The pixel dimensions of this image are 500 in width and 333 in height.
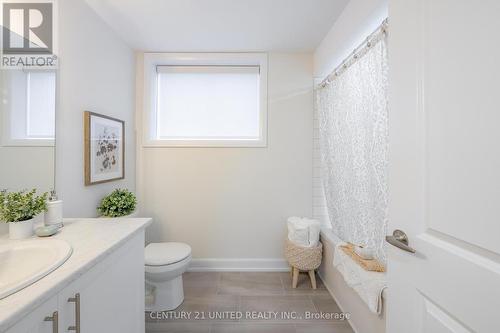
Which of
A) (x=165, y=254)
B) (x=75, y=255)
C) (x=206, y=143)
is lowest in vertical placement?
(x=165, y=254)

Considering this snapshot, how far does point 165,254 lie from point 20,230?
3.10ft

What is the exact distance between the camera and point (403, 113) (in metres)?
0.85

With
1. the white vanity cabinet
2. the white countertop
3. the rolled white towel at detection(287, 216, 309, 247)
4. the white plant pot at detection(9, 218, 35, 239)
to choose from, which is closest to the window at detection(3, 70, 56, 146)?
the white plant pot at detection(9, 218, 35, 239)

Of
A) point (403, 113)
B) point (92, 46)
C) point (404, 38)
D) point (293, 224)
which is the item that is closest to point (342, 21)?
point (404, 38)

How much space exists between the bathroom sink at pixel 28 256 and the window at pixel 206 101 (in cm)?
168

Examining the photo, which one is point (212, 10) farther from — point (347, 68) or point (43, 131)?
point (43, 131)

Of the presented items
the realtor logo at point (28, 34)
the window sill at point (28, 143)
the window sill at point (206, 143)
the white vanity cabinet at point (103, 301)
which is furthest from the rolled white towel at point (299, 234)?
the realtor logo at point (28, 34)

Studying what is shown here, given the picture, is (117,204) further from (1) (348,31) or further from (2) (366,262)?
(1) (348,31)

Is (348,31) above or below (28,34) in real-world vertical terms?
above

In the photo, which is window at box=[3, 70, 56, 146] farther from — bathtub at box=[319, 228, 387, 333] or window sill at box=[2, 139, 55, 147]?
bathtub at box=[319, 228, 387, 333]

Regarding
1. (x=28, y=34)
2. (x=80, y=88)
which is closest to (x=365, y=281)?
(x=80, y=88)

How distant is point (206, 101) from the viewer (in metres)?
2.62

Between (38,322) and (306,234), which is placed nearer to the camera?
(38,322)

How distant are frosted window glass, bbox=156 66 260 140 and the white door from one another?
5.92ft
